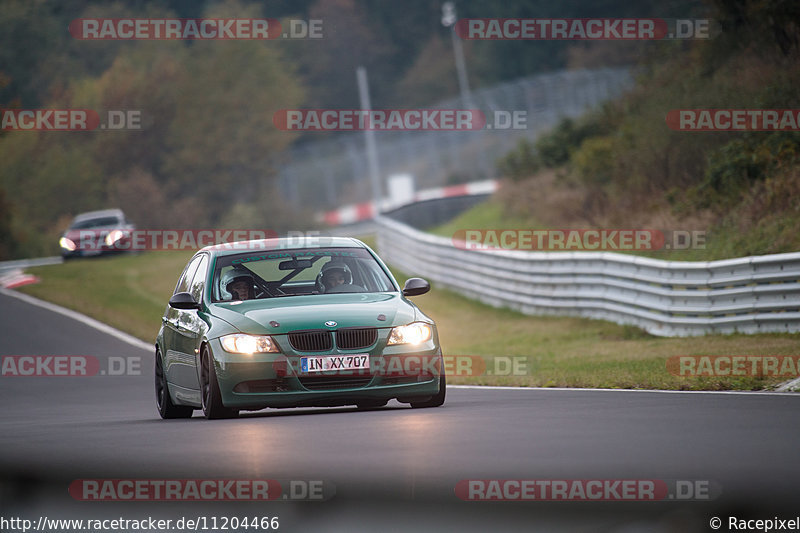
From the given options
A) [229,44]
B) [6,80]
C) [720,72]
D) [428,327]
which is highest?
[229,44]

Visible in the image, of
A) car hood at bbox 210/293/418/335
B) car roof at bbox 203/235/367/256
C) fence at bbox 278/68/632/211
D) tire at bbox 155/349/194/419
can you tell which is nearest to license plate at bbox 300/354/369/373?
car hood at bbox 210/293/418/335

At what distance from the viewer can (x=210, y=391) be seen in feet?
40.0

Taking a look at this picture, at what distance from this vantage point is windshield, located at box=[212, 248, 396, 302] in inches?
520

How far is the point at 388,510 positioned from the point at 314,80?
111m

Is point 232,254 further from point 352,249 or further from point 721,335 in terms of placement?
point 721,335

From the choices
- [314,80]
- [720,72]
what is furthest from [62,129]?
[720,72]

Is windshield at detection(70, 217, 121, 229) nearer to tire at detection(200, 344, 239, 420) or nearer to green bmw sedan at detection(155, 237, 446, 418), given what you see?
green bmw sedan at detection(155, 237, 446, 418)

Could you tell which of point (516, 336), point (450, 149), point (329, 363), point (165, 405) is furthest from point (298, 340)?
point (450, 149)

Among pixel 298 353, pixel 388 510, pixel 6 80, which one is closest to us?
pixel 388 510

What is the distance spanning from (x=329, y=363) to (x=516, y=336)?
40.4 ft

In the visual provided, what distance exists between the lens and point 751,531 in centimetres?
652

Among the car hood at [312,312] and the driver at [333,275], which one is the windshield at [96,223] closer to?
the driver at [333,275]

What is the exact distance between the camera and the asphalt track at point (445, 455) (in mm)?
7109

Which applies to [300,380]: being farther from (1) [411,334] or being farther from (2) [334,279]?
(2) [334,279]
